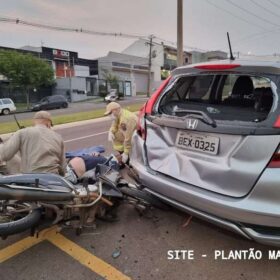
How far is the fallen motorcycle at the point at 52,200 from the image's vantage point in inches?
102

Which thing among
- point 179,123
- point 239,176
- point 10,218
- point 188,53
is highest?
point 188,53

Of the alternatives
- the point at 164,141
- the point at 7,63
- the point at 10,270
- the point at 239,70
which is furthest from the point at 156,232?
the point at 7,63

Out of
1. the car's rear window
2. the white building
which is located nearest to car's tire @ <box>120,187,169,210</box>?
the car's rear window

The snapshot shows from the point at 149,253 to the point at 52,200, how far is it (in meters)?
0.98

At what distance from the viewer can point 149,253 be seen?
2754 millimetres

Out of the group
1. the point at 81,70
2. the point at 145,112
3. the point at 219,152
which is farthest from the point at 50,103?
the point at 219,152

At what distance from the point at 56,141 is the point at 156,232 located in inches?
56.0

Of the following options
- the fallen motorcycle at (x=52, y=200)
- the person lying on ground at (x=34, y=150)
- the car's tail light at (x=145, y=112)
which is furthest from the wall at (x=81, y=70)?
the fallen motorcycle at (x=52, y=200)

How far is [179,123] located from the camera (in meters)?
2.68

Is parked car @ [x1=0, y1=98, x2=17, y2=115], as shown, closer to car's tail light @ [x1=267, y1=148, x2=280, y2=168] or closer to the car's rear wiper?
the car's rear wiper

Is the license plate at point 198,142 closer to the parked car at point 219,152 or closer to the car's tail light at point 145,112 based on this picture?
the parked car at point 219,152

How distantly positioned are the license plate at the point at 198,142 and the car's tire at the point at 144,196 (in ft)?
2.18

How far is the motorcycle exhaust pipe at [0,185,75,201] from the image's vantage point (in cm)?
254

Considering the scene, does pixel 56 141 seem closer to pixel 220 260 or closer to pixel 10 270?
pixel 10 270
